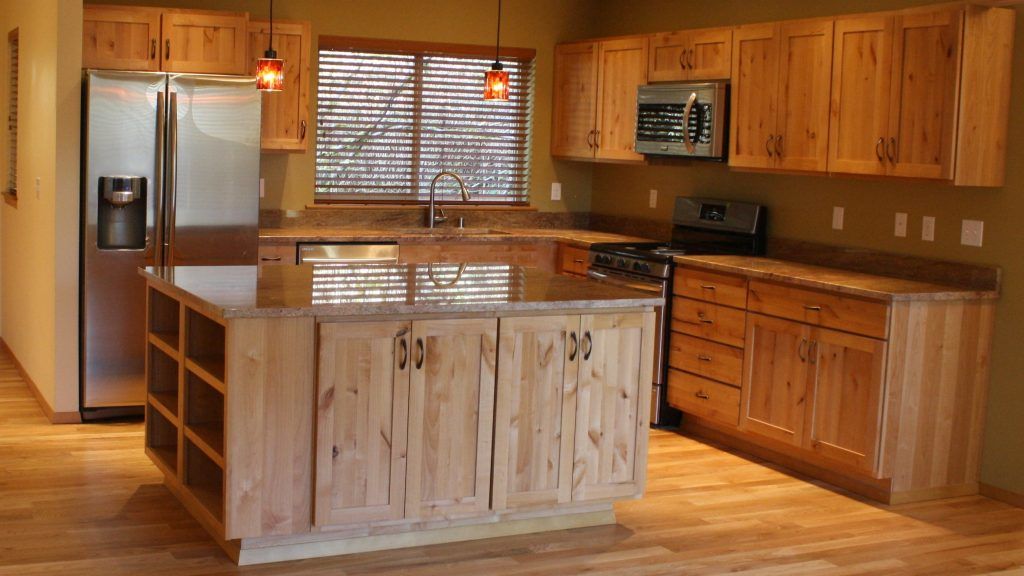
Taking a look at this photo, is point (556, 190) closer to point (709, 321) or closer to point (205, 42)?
point (709, 321)

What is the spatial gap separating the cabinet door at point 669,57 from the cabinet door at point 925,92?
1.47 meters

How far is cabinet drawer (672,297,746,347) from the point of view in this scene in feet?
18.6

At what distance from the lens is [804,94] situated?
560 centimetres

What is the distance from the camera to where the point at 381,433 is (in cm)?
398

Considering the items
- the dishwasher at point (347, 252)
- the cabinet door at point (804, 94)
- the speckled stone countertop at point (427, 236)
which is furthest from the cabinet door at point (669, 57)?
the dishwasher at point (347, 252)

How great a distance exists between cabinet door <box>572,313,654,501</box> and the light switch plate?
136 inches

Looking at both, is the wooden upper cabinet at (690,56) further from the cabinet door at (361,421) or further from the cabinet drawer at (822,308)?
the cabinet door at (361,421)

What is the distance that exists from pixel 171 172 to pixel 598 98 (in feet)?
8.50

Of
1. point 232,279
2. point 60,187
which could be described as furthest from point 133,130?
point 232,279

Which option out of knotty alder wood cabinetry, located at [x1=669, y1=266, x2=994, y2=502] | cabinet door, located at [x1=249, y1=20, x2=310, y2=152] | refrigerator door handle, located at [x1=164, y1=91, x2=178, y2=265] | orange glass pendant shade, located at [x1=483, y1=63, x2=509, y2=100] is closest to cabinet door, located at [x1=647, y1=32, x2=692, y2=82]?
orange glass pendant shade, located at [x1=483, y1=63, x2=509, y2=100]

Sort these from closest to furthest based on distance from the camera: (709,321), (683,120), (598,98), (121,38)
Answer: (709,321) → (121,38) → (683,120) → (598,98)

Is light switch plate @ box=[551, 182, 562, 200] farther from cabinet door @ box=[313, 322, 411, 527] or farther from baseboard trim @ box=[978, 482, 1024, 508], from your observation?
cabinet door @ box=[313, 322, 411, 527]

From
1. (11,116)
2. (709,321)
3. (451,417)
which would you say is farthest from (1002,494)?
(11,116)

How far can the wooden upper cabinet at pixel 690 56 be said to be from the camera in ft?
20.0
